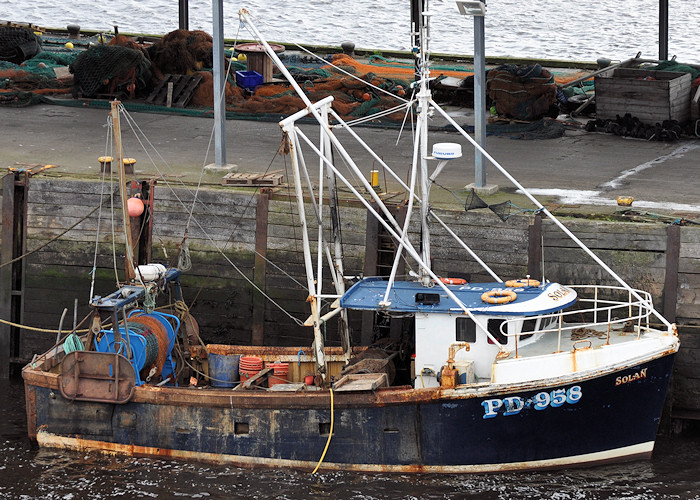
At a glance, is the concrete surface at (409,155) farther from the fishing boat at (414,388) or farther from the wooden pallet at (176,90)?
the fishing boat at (414,388)

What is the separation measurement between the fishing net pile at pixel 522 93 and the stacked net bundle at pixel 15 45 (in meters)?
12.6

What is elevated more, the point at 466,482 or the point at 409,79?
the point at 409,79

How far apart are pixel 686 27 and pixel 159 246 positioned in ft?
134

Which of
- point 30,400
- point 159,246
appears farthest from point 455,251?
point 30,400

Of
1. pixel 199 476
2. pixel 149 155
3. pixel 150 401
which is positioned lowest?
pixel 199 476

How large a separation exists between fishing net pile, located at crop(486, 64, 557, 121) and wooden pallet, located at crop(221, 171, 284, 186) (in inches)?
275

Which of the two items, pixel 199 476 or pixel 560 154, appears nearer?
pixel 199 476

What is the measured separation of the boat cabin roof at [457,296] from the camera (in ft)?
43.0

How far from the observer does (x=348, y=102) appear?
2334 centimetres

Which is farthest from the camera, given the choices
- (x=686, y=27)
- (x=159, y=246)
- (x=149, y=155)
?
(x=686, y=27)

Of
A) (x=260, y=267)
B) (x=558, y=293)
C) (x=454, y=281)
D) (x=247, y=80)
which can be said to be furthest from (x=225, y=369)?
(x=247, y=80)

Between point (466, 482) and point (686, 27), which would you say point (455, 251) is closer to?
point (466, 482)

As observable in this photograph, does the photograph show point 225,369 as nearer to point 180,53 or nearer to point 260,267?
point 260,267

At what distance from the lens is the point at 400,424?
1318cm
